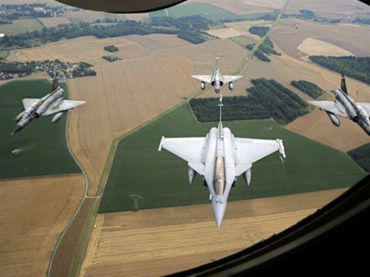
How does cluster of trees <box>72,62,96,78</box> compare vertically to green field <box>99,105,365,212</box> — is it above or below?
below

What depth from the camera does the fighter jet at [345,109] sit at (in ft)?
39.5

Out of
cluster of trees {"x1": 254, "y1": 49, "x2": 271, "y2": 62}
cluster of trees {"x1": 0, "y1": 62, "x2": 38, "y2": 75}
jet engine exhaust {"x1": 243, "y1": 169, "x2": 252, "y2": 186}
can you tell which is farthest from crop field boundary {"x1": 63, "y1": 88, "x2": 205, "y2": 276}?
cluster of trees {"x1": 254, "y1": 49, "x2": 271, "y2": 62}

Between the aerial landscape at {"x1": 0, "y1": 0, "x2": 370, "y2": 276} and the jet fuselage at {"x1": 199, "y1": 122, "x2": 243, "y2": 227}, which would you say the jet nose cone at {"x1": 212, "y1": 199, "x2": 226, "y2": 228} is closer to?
the jet fuselage at {"x1": 199, "y1": 122, "x2": 243, "y2": 227}

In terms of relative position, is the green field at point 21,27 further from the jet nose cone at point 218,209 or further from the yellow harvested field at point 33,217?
the jet nose cone at point 218,209

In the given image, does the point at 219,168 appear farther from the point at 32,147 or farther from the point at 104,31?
the point at 104,31

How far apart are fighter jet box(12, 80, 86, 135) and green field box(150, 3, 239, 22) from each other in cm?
1998

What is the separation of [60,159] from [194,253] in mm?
6017

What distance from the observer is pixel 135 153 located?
12414mm

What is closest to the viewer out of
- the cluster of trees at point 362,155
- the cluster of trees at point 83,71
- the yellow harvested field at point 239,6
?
the cluster of trees at point 362,155

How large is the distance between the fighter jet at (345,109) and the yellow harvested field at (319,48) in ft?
29.0

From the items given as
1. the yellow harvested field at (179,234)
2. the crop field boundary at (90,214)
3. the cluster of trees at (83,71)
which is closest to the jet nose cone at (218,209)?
the yellow harvested field at (179,234)

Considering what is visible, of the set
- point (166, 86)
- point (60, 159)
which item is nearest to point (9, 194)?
point (60, 159)

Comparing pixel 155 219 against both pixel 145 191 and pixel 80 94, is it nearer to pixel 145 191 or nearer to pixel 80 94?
pixel 145 191

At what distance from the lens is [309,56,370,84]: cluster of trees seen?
18.7 m
